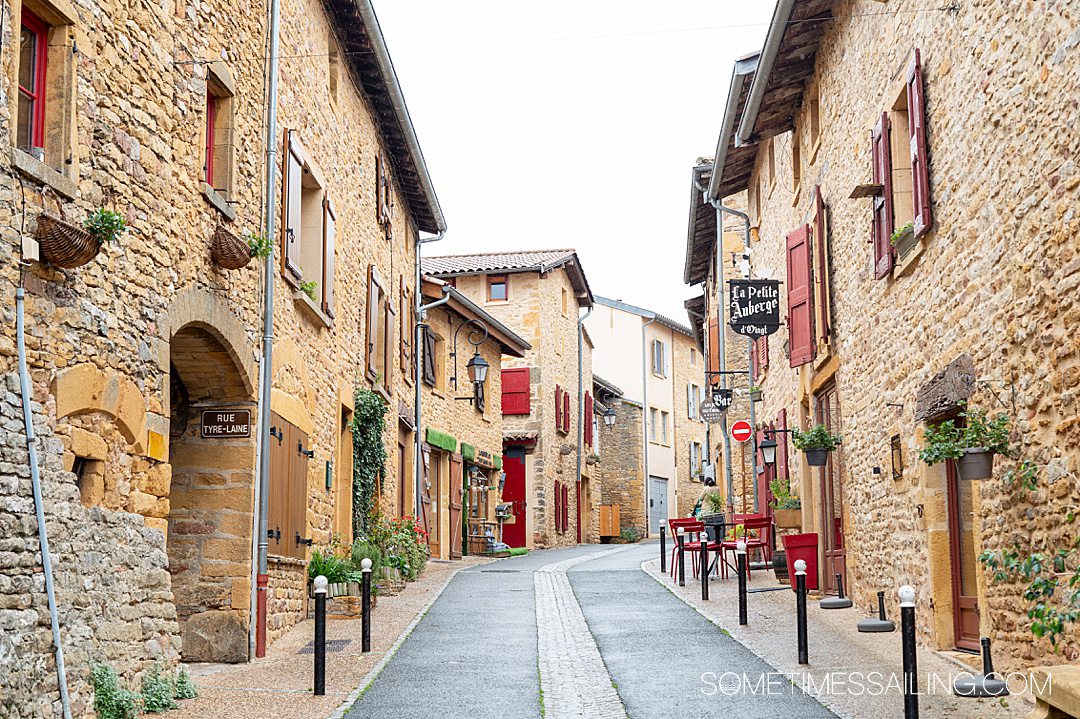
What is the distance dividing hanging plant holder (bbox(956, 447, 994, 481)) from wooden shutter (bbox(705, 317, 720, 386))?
15.1m

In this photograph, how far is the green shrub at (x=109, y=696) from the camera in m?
6.22

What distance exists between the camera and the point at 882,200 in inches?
380

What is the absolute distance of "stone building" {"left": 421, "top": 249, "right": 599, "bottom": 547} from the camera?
27.8 meters

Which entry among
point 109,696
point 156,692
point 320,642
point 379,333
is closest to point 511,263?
point 379,333

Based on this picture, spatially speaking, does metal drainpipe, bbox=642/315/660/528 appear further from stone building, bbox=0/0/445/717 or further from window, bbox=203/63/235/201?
window, bbox=203/63/235/201

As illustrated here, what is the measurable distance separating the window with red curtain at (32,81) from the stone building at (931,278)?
202 inches

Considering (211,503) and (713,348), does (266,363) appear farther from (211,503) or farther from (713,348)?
(713,348)

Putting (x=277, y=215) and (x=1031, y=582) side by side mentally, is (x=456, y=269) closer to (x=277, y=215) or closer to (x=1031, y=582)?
(x=277, y=215)

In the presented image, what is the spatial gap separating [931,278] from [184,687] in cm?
563

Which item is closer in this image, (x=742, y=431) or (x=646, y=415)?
(x=742, y=431)

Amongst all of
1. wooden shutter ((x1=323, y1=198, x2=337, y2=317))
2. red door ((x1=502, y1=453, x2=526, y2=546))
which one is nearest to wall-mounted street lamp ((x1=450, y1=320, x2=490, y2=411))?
red door ((x1=502, y1=453, x2=526, y2=546))

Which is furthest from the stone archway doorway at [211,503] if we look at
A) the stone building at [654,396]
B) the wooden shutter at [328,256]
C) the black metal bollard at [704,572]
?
the stone building at [654,396]

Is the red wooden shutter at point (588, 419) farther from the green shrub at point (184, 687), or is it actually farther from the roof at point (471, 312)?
the green shrub at point (184, 687)

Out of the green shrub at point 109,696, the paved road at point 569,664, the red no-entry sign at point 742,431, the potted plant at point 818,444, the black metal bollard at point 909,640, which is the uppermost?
the red no-entry sign at point 742,431
